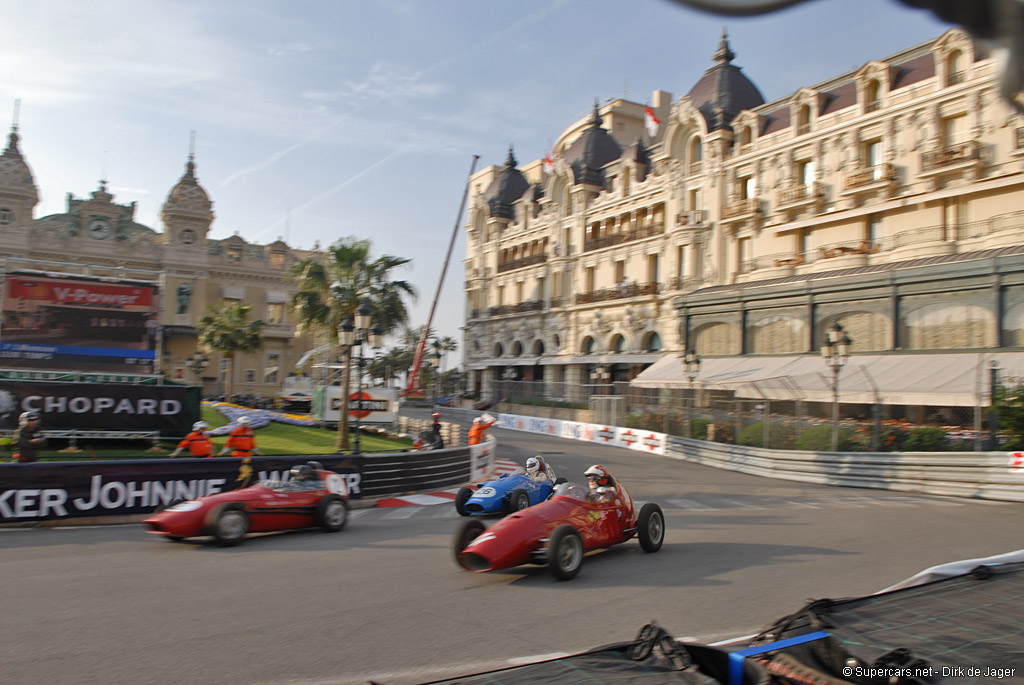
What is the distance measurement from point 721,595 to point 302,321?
845 inches

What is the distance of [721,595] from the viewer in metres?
7.67

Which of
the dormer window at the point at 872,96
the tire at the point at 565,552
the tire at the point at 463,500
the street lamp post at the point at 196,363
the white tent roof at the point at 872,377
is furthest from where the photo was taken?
the street lamp post at the point at 196,363

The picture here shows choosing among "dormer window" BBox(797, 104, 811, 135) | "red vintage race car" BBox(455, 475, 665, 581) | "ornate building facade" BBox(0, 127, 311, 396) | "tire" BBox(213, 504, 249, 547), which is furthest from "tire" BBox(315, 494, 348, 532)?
"ornate building facade" BBox(0, 127, 311, 396)

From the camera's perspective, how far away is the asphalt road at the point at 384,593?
5.63 metres

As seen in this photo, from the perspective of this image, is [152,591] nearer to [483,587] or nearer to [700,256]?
[483,587]

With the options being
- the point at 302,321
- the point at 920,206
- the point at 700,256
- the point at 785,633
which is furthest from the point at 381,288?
the point at 785,633

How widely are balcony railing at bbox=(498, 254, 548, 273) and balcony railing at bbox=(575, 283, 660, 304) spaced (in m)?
5.99

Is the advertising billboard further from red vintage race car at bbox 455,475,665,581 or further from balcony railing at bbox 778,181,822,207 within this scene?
balcony railing at bbox 778,181,822,207

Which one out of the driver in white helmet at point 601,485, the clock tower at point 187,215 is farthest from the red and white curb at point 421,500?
the clock tower at point 187,215

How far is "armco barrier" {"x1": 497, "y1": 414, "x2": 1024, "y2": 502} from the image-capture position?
54.7 feet

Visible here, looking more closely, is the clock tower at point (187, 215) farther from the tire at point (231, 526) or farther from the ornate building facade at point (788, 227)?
the tire at point (231, 526)

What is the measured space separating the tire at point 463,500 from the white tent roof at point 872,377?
1404 centimetres

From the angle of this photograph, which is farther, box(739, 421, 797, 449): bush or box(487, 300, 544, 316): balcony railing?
box(487, 300, 544, 316): balcony railing

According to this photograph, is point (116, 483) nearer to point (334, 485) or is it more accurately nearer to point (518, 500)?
point (334, 485)
